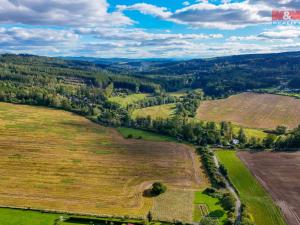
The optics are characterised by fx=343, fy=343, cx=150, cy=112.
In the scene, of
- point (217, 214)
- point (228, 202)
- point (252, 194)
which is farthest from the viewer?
point (252, 194)

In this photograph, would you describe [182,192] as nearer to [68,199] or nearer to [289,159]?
[68,199]

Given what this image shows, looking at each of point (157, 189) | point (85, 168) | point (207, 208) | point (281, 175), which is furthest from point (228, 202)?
point (85, 168)

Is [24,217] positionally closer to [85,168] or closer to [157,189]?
[157,189]

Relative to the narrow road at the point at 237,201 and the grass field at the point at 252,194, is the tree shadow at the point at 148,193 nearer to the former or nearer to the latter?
the narrow road at the point at 237,201

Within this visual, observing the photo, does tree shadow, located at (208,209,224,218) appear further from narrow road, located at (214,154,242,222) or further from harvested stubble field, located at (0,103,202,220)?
harvested stubble field, located at (0,103,202,220)

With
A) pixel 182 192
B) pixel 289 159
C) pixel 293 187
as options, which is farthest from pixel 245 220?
pixel 289 159

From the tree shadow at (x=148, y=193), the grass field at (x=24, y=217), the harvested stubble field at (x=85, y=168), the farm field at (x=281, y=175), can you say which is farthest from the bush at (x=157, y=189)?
the farm field at (x=281, y=175)

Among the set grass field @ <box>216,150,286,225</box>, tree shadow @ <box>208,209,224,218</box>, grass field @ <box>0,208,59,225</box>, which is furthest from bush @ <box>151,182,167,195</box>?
grass field @ <box>0,208,59,225</box>
